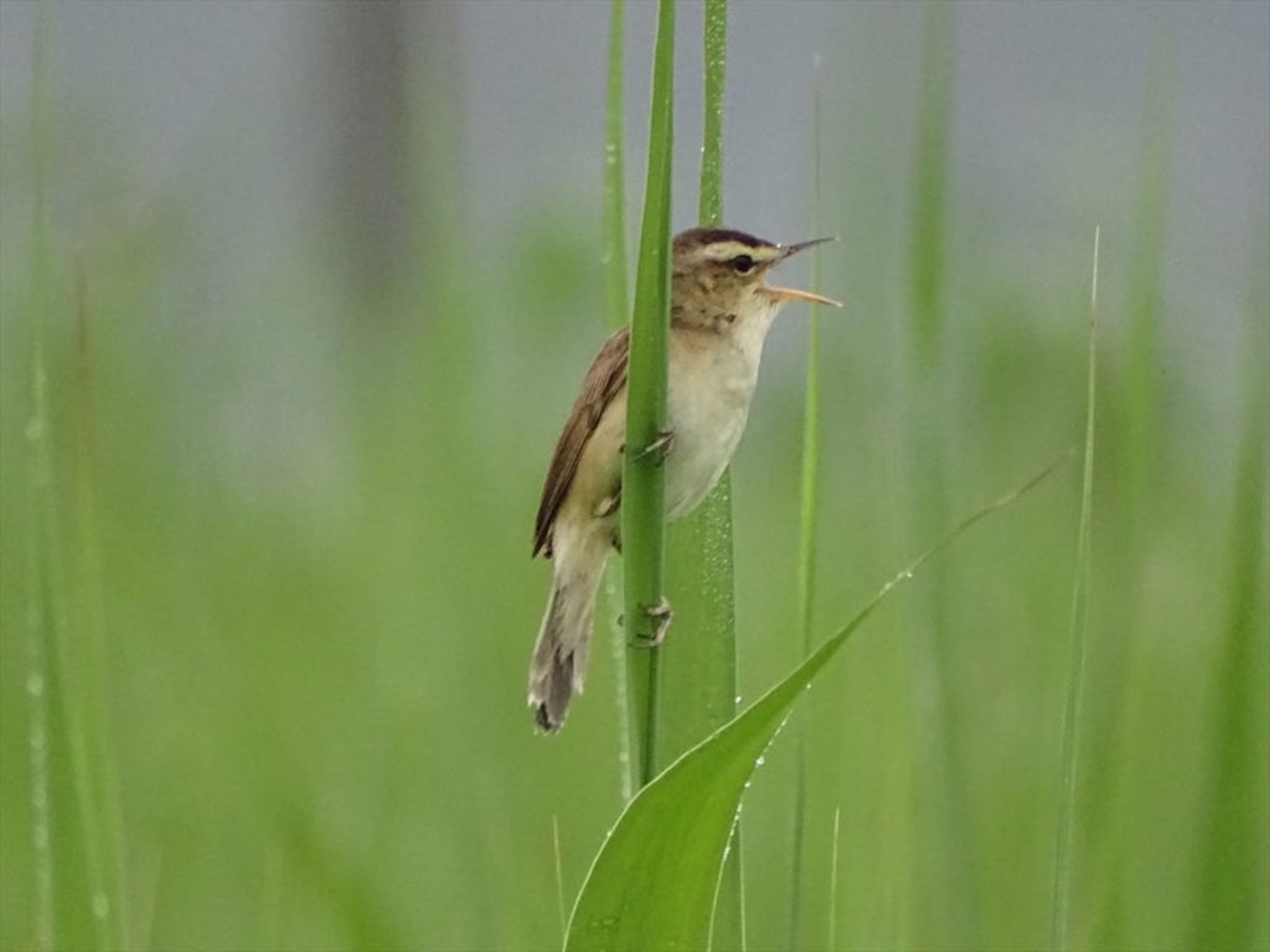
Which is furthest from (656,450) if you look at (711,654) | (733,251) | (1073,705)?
(733,251)

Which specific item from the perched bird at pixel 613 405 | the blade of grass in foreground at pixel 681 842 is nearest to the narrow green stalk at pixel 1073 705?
the blade of grass in foreground at pixel 681 842

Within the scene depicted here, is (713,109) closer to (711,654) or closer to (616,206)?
(616,206)

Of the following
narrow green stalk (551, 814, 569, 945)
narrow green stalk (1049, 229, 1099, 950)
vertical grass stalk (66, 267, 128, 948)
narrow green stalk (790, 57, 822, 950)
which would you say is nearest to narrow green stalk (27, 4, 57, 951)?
vertical grass stalk (66, 267, 128, 948)

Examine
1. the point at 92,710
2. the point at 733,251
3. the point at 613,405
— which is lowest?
the point at 92,710

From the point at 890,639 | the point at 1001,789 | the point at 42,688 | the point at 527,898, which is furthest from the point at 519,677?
the point at 42,688

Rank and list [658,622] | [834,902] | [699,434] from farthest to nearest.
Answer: [699,434], [834,902], [658,622]

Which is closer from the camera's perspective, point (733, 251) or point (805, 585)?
point (805, 585)

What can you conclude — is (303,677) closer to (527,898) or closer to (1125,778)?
(527,898)
